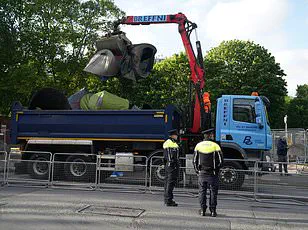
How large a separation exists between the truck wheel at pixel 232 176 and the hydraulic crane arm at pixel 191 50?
1.95 meters

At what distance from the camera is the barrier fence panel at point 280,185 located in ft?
29.6

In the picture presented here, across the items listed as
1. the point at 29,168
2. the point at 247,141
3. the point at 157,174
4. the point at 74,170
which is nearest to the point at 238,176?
the point at 247,141

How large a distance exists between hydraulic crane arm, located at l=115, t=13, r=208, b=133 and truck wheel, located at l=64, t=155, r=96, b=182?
3.51m

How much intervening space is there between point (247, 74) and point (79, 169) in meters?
28.8

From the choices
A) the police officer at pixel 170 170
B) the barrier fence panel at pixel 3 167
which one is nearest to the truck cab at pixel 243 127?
the police officer at pixel 170 170

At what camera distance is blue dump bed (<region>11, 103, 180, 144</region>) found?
34.7 ft

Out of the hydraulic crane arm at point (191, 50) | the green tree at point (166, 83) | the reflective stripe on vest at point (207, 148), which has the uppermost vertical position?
the green tree at point (166, 83)

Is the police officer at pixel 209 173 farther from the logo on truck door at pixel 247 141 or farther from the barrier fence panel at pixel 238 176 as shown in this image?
the logo on truck door at pixel 247 141

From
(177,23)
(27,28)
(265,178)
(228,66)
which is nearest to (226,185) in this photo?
(265,178)

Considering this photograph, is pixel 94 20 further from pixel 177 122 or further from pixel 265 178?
pixel 265 178

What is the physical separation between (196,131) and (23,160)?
216 inches

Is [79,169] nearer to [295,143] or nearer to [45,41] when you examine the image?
[45,41]

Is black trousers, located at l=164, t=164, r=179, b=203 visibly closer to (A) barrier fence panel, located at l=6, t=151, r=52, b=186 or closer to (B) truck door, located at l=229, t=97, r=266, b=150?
(B) truck door, located at l=229, t=97, r=266, b=150

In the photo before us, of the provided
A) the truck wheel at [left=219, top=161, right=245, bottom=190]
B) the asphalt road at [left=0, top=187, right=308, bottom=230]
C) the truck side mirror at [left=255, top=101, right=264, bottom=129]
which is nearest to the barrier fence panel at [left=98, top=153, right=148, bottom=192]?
the asphalt road at [left=0, top=187, right=308, bottom=230]
